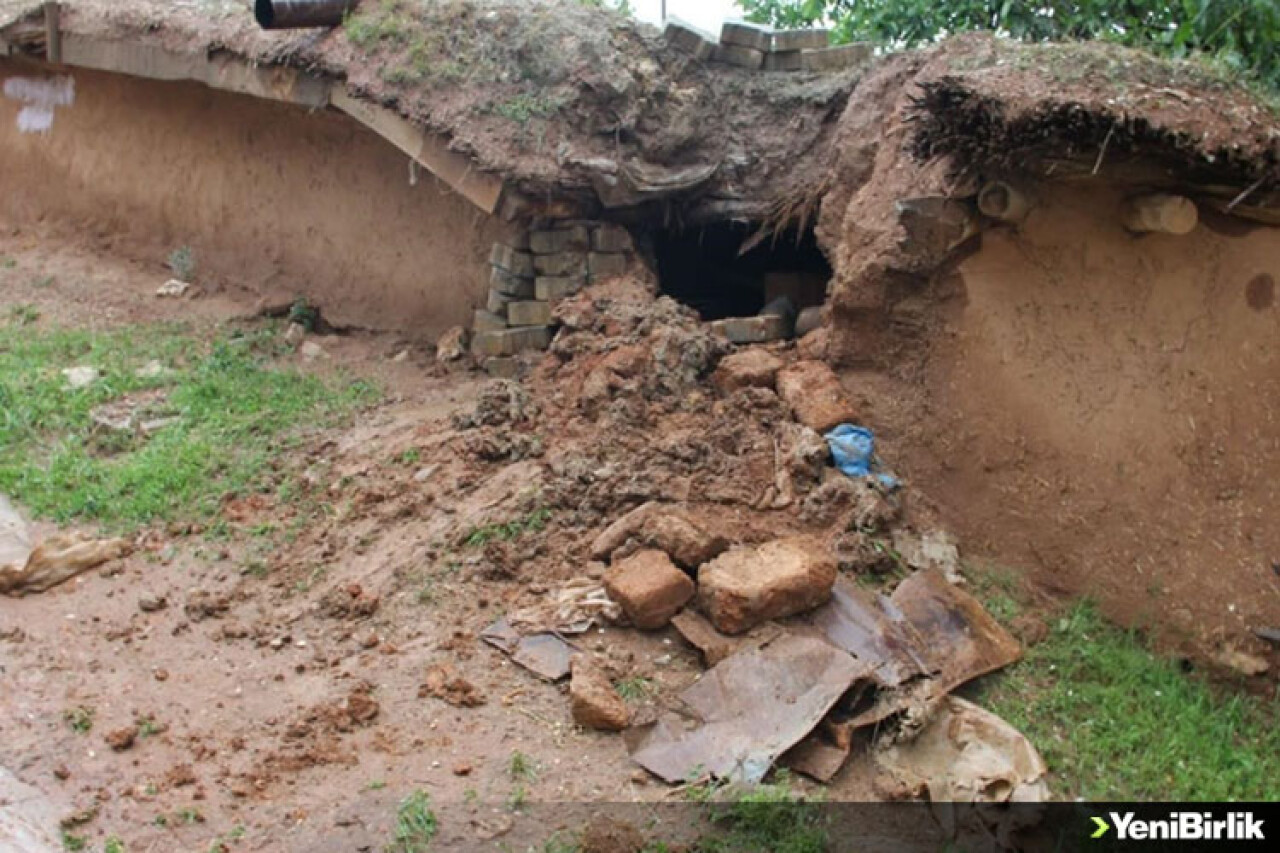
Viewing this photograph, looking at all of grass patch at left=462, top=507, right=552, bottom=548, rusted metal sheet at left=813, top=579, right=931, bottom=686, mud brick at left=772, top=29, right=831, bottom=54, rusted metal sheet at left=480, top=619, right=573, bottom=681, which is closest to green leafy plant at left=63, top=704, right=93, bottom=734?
rusted metal sheet at left=480, top=619, right=573, bottom=681

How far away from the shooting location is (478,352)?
8.41 m

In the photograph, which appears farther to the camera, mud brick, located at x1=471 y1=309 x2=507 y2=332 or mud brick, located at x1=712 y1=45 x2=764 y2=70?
mud brick, located at x1=712 y1=45 x2=764 y2=70

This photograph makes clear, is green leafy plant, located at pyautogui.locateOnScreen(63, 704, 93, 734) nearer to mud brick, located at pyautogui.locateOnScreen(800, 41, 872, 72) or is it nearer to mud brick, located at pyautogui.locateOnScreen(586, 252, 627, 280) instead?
mud brick, located at pyautogui.locateOnScreen(586, 252, 627, 280)

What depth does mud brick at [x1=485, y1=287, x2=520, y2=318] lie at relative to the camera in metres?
8.34

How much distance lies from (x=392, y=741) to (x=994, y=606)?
8.94ft

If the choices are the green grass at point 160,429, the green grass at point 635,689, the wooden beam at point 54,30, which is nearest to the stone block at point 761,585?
the green grass at point 635,689

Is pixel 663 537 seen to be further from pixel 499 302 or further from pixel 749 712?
pixel 499 302

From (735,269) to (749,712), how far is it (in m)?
4.52

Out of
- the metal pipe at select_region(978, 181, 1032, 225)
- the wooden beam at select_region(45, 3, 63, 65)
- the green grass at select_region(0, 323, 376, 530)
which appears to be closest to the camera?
the metal pipe at select_region(978, 181, 1032, 225)

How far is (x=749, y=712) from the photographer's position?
215 inches

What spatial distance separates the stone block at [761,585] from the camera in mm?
5754

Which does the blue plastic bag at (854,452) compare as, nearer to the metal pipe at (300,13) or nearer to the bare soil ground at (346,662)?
the bare soil ground at (346,662)

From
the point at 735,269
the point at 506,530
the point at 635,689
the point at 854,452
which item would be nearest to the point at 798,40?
the point at 735,269

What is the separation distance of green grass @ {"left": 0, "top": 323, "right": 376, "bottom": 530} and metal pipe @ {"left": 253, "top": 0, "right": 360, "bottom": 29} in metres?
2.01
